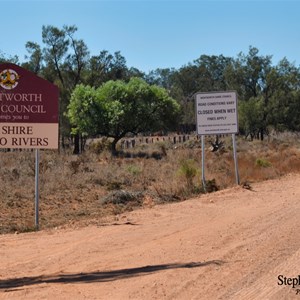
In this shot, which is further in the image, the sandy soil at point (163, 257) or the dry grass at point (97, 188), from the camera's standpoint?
the dry grass at point (97, 188)

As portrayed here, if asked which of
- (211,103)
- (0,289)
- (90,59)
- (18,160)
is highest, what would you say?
(90,59)

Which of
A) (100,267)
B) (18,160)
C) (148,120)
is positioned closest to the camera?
(100,267)

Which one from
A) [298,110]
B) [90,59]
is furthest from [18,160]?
[298,110]

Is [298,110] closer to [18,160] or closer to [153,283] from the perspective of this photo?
[18,160]

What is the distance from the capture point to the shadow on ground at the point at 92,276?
6.56m

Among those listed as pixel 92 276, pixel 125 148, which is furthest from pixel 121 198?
pixel 125 148

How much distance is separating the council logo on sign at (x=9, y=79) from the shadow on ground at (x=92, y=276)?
5.63 metres

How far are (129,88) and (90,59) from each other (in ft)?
56.7

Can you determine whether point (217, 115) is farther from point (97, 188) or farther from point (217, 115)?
point (97, 188)

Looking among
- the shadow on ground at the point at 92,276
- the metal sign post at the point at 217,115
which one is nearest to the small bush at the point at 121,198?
the metal sign post at the point at 217,115

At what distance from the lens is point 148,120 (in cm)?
4306

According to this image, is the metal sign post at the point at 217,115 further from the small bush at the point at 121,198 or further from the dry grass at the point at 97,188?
the small bush at the point at 121,198

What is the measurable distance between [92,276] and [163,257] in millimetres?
1326

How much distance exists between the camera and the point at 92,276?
678 cm
